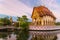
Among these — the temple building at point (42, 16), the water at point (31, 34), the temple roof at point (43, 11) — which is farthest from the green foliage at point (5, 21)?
the temple roof at point (43, 11)

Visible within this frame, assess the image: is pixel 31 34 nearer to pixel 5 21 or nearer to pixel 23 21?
pixel 23 21

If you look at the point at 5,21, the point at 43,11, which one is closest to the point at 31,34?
the point at 43,11

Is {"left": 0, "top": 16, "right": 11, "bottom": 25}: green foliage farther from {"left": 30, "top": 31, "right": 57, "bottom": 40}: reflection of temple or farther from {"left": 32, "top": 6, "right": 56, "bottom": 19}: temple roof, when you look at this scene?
{"left": 32, "top": 6, "right": 56, "bottom": 19}: temple roof

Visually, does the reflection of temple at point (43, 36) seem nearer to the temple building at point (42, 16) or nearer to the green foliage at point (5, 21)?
the temple building at point (42, 16)

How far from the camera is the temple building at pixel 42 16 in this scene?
7508mm

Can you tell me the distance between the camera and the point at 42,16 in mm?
7496

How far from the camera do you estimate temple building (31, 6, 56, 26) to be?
751cm

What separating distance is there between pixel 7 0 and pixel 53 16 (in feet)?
6.75

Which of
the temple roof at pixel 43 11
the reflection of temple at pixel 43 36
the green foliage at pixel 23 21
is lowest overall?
the reflection of temple at pixel 43 36

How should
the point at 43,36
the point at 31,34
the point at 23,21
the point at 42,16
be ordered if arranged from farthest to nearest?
the point at 23,21
the point at 42,16
the point at 31,34
the point at 43,36

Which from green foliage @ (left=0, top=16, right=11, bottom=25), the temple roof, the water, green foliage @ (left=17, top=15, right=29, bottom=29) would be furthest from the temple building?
green foliage @ (left=0, top=16, right=11, bottom=25)

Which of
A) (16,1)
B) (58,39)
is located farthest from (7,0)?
(58,39)

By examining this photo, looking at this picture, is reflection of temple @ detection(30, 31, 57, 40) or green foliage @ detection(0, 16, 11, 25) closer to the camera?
reflection of temple @ detection(30, 31, 57, 40)

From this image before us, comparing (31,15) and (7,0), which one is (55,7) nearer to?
(31,15)
